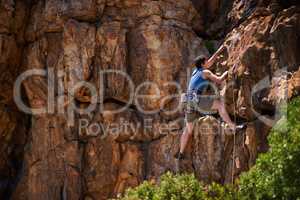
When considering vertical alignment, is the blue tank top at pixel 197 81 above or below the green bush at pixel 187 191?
above

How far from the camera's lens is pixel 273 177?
37.0ft

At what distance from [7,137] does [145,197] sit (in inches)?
406

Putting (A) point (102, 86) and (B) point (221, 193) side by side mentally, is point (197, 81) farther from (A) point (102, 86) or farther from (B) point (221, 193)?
(A) point (102, 86)

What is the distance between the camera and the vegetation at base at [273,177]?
11172 millimetres

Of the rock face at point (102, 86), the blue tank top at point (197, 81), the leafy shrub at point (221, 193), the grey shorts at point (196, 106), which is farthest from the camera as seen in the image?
the rock face at point (102, 86)

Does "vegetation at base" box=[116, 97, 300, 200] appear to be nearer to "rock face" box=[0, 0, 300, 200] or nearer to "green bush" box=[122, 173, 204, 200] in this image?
"green bush" box=[122, 173, 204, 200]

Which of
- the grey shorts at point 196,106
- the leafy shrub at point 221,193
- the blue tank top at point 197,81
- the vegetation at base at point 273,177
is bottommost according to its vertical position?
the leafy shrub at point 221,193

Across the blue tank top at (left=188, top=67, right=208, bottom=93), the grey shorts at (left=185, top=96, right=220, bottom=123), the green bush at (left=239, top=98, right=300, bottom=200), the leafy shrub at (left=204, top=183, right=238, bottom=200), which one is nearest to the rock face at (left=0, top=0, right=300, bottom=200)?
the grey shorts at (left=185, top=96, right=220, bottom=123)

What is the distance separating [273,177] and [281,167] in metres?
0.25

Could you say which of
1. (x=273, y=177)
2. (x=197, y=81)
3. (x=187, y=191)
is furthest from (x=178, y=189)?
(x=197, y=81)

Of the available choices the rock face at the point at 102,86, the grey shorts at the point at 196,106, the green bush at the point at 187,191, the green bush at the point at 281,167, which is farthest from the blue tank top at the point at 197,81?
the rock face at the point at 102,86

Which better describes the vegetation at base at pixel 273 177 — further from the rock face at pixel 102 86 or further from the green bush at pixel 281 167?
the rock face at pixel 102 86

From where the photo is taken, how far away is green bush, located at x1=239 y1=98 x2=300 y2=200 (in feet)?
36.6

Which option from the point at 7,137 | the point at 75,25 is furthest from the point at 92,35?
the point at 7,137
